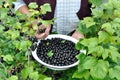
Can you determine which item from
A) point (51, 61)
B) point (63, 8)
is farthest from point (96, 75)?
point (63, 8)

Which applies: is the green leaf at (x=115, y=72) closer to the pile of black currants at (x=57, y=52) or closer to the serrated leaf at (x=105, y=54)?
the serrated leaf at (x=105, y=54)

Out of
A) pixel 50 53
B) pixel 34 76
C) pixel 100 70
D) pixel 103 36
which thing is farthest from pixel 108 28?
pixel 50 53

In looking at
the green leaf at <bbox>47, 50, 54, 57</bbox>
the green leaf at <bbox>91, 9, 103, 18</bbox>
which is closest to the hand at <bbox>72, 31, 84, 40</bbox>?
the green leaf at <bbox>47, 50, 54, 57</bbox>

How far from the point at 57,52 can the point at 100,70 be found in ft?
1.74

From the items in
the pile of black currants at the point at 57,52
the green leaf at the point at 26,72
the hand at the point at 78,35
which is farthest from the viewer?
the hand at the point at 78,35

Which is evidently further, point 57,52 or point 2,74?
point 57,52

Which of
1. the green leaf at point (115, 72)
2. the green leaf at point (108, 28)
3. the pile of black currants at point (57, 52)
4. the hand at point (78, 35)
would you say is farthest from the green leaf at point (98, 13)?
the hand at point (78, 35)

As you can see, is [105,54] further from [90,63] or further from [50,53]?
[50,53]

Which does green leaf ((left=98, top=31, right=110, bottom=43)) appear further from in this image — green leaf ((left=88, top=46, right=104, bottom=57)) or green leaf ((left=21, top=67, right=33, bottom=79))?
green leaf ((left=21, top=67, right=33, bottom=79))

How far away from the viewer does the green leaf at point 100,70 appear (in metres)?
1.10

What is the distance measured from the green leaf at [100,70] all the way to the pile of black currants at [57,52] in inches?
17.0

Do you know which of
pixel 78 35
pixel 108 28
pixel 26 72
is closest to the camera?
pixel 108 28

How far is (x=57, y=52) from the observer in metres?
1.61

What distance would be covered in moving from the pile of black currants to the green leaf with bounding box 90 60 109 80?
431 mm
